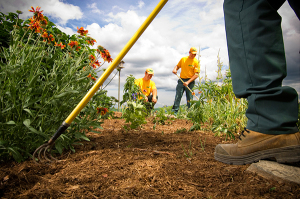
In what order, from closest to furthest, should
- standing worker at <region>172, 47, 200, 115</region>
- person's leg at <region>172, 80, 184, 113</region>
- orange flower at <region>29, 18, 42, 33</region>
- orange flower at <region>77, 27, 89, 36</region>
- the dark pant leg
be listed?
the dark pant leg, orange flower at <region>29, 18, 42, 33</region>, orange flower at <region>77, 27, 89, 36</region>, standing worker at <region>172, 47, 200, 115</region>, person's leg at <region>172, 80, 184, 113</region>

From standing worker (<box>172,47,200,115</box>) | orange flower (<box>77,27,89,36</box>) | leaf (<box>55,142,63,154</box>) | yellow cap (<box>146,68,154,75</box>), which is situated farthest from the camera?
standing worker (<box>172,47,200,115</box>)

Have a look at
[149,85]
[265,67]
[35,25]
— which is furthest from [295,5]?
[149,85]

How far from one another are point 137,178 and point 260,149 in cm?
80

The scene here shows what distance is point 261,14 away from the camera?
3.27ft

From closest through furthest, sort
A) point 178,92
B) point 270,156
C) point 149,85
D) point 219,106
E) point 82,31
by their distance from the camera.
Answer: point 270,156
point 82,31
point 219,106
point 149,85
point 178,92

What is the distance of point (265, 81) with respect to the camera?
3.32 ft

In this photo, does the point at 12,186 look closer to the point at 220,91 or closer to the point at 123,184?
the point at 123,184

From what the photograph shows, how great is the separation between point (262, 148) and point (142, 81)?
4719 millimetres

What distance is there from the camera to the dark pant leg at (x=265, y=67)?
3.26 feet

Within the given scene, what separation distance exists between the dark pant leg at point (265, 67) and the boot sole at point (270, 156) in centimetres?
11

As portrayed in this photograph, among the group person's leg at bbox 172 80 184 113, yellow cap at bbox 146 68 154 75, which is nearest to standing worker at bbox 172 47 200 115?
person's leg at bbox 172 80 184 113

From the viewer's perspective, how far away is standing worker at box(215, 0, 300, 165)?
1.00 m

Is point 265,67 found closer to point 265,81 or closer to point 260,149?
point 265,81

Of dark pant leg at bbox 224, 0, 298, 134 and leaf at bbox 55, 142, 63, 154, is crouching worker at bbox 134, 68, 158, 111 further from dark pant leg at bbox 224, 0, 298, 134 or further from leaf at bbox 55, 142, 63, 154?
dark pant leg at bbox 224, 0, 298, 134
